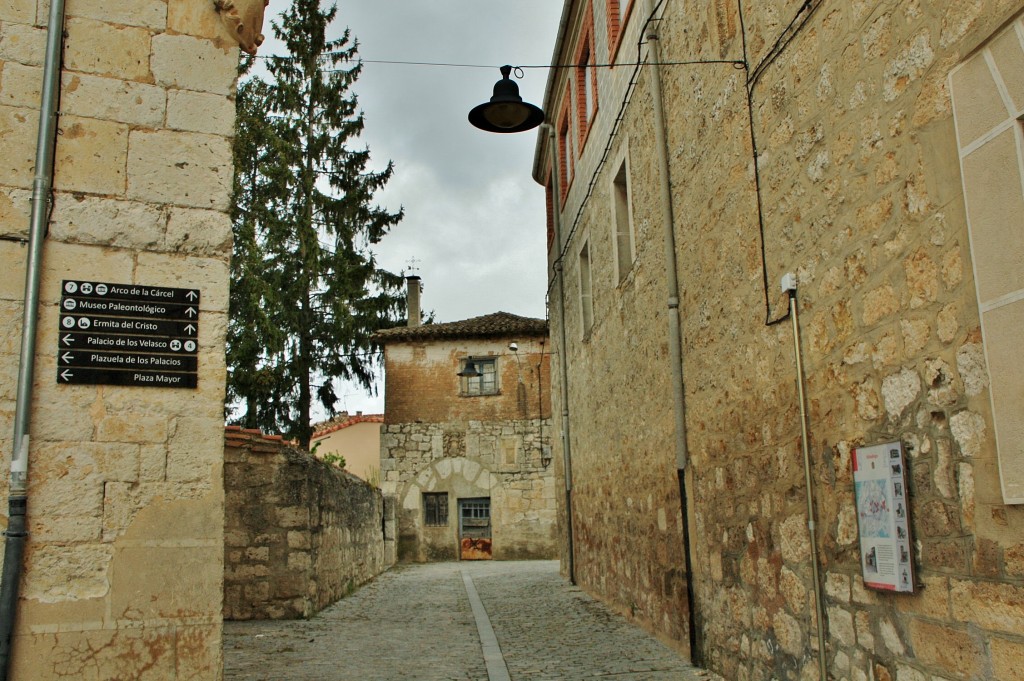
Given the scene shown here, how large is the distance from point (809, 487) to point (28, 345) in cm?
383

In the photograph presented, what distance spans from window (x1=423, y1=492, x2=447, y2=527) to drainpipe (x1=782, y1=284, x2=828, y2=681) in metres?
18.9

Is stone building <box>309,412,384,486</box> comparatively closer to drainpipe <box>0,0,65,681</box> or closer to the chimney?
the chimney

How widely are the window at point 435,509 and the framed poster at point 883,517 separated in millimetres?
19518

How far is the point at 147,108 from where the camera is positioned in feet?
13.8

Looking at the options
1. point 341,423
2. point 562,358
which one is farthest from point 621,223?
point 341,423

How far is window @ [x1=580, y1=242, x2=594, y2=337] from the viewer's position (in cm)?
1177

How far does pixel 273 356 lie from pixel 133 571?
1796 cm

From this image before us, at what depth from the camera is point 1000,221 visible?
2975mm

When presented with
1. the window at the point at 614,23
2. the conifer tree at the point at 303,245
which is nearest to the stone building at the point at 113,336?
the window at the point at 614,23

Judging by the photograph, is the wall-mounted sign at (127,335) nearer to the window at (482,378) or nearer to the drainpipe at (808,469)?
the drainpipe at (808,469)

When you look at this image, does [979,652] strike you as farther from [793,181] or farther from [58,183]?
[58,183]

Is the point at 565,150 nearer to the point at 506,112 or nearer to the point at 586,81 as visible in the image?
the point at 586,81

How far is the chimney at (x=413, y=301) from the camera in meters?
25.1

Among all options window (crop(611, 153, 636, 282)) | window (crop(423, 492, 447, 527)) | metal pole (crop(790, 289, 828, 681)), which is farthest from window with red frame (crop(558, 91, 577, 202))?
window (crop(423, 492, 447, 527))
